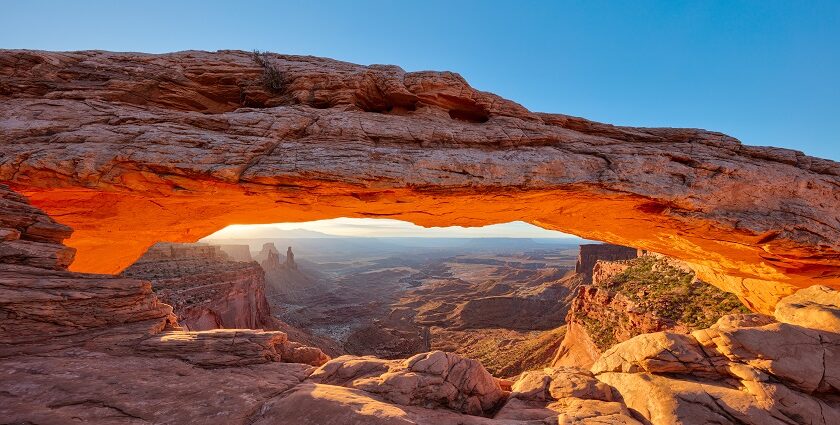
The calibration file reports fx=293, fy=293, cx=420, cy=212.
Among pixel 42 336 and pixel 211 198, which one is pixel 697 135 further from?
pixel 42 336

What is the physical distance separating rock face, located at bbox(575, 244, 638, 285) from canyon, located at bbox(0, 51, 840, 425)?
59.0 meters

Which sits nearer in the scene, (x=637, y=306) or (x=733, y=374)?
(x=733, y=374)

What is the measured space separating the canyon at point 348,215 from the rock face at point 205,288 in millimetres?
16629

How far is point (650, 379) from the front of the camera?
8.62 m

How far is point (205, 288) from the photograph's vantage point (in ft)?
104

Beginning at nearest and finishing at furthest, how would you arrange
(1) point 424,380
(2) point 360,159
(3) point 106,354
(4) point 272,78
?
(3) point 106,354 → (1) point 424,380 → (2) point 360,159 → (4) point 272,78

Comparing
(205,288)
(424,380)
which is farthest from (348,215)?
(205,288)

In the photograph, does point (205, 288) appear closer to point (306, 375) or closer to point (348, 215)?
point (348, 215)

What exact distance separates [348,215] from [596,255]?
7134 cm

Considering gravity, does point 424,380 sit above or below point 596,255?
above

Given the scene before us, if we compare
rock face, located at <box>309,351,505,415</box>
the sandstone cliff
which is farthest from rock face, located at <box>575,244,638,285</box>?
Answer: rock face, located at <box>309,351,505,415</box>

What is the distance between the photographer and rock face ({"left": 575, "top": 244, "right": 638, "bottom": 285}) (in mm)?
66750

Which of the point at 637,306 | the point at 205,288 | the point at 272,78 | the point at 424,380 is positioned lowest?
the point at 205,288

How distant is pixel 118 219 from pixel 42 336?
5.87m
